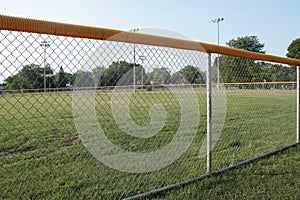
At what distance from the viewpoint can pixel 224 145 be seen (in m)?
4.54

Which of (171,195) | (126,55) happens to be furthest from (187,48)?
(171,195)

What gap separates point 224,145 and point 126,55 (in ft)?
9.04

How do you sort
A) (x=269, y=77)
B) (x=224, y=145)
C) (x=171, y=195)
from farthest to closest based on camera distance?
(x=269, y=77)
(x=224, y=145)
(x=171, y=195)

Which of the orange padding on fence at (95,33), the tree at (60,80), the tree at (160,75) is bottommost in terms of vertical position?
the tree at (60,80)

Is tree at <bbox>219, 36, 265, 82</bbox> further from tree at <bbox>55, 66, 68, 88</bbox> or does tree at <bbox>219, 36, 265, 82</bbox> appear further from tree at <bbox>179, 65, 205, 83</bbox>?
tree at <bbox>55, 66, 68, 88</bbox>

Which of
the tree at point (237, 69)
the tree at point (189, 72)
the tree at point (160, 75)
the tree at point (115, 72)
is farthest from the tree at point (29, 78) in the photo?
the tree at point (237, 69)

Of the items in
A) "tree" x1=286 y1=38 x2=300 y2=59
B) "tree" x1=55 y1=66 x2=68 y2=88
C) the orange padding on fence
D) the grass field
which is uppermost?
"tree" x1=286 y1=38 x2=300 y2=59

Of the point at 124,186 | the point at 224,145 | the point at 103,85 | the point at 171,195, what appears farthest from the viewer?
the point at 224,145

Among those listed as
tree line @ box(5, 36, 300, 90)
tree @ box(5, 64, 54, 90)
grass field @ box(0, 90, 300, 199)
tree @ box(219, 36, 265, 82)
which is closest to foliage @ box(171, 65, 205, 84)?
tree line @ box(5, 36, 300, 90)

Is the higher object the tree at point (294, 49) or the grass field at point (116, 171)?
the tree at point (294, 49)

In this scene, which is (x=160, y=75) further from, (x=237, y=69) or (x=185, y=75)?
(x=237, y=69)

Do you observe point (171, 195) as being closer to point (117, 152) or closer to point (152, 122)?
point (117, 152)

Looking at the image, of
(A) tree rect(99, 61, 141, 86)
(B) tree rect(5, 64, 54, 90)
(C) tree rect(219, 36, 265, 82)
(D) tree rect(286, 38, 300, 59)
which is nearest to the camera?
(B) tree rect(5, 64, 54, 90)

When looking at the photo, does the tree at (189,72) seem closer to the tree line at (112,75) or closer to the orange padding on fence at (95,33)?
the tree line at (112,75)
